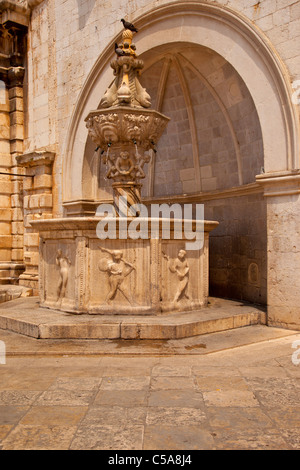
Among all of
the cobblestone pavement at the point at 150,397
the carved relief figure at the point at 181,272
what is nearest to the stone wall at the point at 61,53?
the carved relief figure at the point at 181,272

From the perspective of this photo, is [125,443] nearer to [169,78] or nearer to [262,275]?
[262,275]

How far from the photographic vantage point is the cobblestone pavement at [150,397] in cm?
279

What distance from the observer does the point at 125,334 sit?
5305 mm

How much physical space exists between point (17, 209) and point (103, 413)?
27.6 ft

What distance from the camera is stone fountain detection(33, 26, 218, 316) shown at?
5.90 metres

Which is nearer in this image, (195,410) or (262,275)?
(195,410)

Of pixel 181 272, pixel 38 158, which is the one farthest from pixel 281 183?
pixel 38 158

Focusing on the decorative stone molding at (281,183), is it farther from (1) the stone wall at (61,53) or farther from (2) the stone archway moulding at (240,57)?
(1) the stone wall at (61,53)

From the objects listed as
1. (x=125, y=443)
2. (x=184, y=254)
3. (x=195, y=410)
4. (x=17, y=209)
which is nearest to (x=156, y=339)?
(x=184, y=254)

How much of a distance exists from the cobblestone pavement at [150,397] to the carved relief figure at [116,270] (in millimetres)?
1035

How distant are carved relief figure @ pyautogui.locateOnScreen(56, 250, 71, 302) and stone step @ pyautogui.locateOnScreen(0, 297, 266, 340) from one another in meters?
0.27

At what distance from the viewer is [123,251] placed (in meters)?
5.93

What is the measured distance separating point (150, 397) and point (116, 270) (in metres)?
2.52

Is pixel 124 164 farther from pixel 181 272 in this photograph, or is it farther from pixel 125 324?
pixel 125 324
